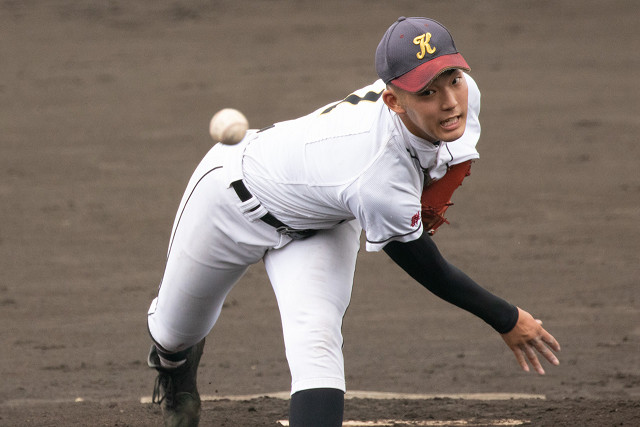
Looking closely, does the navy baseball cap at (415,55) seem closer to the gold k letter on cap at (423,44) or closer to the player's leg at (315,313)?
the gold k letter on cap at (423,44)

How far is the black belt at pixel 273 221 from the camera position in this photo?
9.93 feet

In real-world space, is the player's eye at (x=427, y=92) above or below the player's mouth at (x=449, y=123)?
above

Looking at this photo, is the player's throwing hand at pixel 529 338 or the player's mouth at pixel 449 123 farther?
the player's throwing hand at pixel 529 338

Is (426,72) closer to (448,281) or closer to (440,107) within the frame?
(440,107)

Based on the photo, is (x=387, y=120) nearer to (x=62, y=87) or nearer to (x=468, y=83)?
(x=468, y=83)

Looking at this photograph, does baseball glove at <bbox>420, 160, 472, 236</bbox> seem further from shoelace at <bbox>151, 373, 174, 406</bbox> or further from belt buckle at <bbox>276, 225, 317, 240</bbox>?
shoelace at <bbox>151, 373, 174, 406</bbox>

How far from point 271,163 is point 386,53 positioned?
0.53 meters

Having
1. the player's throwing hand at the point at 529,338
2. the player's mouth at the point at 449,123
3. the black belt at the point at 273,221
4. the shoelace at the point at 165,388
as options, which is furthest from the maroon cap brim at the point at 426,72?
the shoelace at the point at 165,388

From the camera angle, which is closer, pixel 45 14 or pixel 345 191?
pixel 345 191

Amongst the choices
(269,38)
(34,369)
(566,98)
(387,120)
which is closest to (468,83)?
(387,120)

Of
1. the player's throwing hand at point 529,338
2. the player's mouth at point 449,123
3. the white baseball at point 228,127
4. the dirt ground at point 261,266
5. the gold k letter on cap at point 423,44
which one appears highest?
the gold k letter on cap at point 423,44

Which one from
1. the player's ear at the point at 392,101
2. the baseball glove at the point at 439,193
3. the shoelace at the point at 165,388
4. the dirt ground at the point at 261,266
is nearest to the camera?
the player's ear at the point at 392,101

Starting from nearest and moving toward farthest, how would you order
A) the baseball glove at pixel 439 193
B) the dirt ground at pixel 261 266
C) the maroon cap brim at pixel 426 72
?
the maroon cap brim at pixel 426 72
the baseball glove at pixel 439 193
the dirt ground at pixel 261 266

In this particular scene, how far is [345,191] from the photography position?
109 inches
